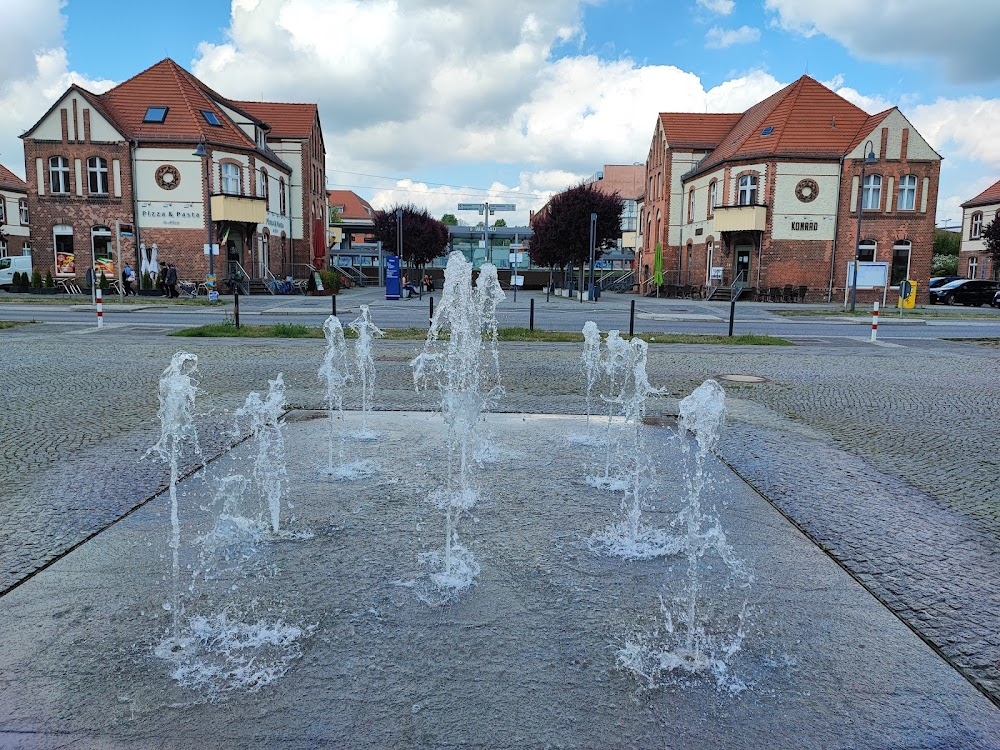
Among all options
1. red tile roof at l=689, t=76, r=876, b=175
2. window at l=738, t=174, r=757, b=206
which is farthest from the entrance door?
red tile roof at l=689, t=76, r=876, b=175

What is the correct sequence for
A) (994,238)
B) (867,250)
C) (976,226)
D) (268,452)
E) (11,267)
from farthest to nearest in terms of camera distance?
(976,226) → (994,238) → (867,250) → (11,267) → (268,452)

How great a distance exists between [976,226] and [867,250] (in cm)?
2832

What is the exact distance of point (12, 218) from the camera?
57406mm

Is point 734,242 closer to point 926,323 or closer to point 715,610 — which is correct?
point 926,323

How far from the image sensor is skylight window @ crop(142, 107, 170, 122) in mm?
39438

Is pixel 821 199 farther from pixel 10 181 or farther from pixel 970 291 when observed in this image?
pixel 10 181

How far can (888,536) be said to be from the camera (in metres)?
4.71

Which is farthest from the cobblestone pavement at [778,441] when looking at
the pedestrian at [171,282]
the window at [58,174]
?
the window at [58,174]

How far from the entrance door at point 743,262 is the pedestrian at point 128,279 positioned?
32317 mm

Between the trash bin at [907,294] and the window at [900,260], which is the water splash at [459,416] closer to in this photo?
the trash bin at [907,294]

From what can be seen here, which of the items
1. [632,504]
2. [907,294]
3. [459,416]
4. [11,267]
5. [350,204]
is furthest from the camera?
[350,204]

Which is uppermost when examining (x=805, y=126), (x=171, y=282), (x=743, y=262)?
(x=805, y=126)

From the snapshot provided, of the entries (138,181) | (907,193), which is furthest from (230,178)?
(907,193)

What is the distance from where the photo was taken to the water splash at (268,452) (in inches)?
197
